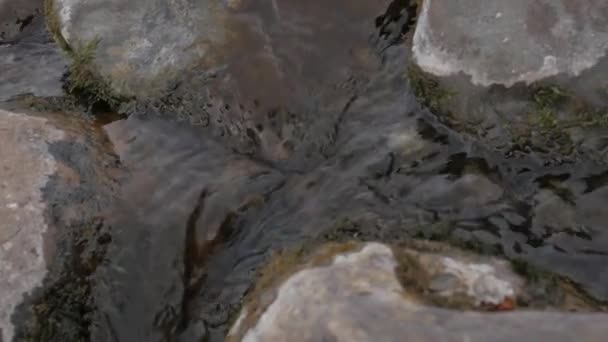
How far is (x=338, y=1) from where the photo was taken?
173 inches

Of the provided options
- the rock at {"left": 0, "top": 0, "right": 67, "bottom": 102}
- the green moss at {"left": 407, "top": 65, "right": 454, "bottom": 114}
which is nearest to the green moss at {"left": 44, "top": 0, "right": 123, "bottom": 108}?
the rock at {"left": 0, "top": 0, "right": 67, "bottom": 102}

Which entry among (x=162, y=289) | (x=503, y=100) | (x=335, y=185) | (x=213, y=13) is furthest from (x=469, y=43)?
(x=162, y=289)

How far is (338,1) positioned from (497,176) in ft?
4.96

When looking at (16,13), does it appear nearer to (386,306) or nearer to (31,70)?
(31,70)

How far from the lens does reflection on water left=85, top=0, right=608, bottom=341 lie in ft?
11.2

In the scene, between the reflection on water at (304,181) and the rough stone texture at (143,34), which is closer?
the reflection on water at (304,181)

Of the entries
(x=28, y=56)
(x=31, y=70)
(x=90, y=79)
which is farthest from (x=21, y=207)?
(x=28, y=56)

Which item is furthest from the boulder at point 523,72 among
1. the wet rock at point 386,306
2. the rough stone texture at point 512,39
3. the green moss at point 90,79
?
the green moss at point 90,79

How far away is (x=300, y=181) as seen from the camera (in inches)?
153

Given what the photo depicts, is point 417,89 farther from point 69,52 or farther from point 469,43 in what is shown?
point 69,52

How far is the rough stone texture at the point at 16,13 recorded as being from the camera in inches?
221

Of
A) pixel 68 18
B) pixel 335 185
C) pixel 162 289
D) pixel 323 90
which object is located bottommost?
pixel 162 289

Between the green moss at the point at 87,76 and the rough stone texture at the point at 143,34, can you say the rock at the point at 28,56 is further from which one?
the rough stone texture at the point at 143,34

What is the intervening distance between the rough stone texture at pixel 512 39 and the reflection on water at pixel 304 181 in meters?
0.33
